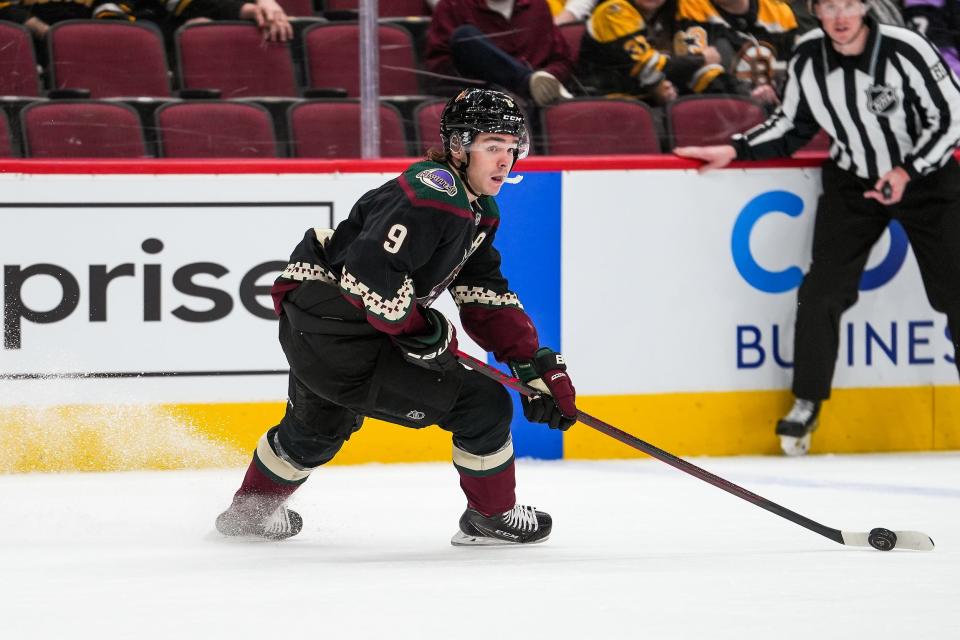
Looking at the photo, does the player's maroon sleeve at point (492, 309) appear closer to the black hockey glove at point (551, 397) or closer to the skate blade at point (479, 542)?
the black hockey glove at point (551, 397)

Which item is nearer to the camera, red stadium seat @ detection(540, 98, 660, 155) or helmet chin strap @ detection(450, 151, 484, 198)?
helmet chin strap @ detection(450, 151, 484, 198)

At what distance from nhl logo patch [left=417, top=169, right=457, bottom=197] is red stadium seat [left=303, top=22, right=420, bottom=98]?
1.54 metres

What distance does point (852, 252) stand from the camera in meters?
4.30

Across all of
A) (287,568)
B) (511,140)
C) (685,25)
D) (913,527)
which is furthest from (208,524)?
(685,25)

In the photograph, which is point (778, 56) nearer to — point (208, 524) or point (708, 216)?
point (708, 216)

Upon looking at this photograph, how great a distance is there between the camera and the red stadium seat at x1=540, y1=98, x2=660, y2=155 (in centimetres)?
432

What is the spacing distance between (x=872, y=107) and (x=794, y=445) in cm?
107

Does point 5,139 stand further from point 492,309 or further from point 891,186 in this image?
point 891,186

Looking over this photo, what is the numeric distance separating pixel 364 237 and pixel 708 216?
6.21 feet

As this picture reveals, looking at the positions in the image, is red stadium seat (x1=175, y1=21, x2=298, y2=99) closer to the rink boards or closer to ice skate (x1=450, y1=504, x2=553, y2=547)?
the rink boards

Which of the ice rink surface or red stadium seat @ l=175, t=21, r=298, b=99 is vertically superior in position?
red stadium seat @ l=175, t=21, r=298, b=99

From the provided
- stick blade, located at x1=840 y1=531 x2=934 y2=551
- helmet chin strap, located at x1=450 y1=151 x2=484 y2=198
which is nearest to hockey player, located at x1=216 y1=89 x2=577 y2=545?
helmet chin strap, located at x1=450 y1=151 x2=484 y2=198

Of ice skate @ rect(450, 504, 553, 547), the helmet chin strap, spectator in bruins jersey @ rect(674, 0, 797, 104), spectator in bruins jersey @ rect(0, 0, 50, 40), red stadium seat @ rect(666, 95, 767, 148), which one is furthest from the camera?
spectator in bruins jersey @ rect(674, 0, 797, 104)

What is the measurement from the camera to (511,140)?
9.14 ft
